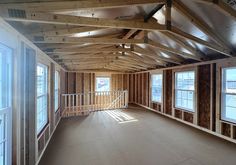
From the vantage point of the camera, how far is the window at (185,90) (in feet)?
18.8

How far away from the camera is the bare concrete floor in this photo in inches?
124

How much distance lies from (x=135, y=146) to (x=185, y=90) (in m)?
3.35

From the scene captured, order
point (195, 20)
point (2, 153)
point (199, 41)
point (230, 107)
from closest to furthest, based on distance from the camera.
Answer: point (2, 153) → point (195, 20) → point (199, 41) → point (230, 107)

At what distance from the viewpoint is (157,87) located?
26.7 feet

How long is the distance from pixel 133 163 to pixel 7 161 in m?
2.10

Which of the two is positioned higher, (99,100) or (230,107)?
(230,107)

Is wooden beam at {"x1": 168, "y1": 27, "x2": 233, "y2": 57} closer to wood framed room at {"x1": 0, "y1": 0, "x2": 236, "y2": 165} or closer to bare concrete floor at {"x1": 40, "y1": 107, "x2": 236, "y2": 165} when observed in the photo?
wood framed room at {"x1": 0, "y1": 0, "x2": 236, "y2": 165}

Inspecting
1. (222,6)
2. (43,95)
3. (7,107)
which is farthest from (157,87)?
(7,107)

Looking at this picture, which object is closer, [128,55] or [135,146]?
[135,146]

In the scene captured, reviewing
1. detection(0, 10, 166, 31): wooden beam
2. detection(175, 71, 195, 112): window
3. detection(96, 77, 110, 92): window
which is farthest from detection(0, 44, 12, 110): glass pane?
detection(96, 77, 110, 92): window

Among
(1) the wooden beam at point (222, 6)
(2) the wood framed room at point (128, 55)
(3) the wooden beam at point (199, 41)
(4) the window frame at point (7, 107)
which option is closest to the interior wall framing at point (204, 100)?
(2) the wood framed room at point (128, 55)

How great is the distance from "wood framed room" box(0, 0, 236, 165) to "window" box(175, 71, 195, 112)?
0.04 meters

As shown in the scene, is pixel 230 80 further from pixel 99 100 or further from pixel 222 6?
pixel 99 100

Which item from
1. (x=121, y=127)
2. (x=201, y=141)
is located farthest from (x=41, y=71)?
(x=201, y=141)
